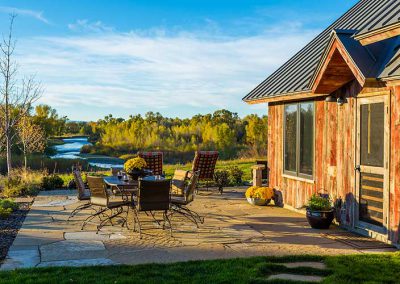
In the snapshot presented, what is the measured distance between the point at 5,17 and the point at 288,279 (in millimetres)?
12899

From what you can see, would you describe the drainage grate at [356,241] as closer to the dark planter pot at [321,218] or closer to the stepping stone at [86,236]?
the dark planter pot at [321,218]

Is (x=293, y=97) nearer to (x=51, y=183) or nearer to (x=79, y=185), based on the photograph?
(x=79, y=185)

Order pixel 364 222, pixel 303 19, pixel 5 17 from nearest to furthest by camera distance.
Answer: pixel 364 222 → pixel 303 19 → pixel 5 17

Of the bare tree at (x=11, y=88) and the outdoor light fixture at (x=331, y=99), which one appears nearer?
the outdoor light fixture at (x=331, y=99)

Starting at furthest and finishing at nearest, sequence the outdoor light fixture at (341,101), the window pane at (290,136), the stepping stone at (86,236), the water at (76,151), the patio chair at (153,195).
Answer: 1. the water at (76,151)
2. the window pane at (290,136)
3. the outdoor light fixture at (341,101)
4. the patio chair at (153,195)
5. the stepping stone at (86,236)

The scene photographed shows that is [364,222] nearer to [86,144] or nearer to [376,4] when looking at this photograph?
[376,4]

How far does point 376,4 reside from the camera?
9.14 meters

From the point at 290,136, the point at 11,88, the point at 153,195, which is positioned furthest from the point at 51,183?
the point at 290,136

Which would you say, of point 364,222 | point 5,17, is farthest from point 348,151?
point 5,17

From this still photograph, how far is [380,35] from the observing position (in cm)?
602

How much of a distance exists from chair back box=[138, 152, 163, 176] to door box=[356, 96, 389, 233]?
623 centimetres

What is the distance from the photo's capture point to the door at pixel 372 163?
6613 mm

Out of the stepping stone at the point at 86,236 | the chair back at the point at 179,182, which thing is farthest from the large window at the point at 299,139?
the stepping stone at the point at 86,236

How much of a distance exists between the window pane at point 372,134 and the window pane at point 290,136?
2.40 m
